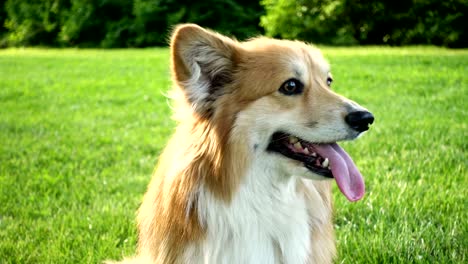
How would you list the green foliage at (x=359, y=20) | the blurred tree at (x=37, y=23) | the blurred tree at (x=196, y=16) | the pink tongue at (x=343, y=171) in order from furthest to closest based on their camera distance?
the blurred tree at (x=37, y=23), the blurred tree at (x=196, y=16), the green foliage at (x=359, y=20), the pink tongue at (x=343, y=171)

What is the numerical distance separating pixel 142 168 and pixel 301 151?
3200 millimetres

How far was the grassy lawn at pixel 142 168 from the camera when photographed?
3756mm

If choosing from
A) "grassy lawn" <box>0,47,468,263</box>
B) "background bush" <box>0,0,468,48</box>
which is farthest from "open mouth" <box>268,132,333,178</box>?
"background bush" <box>0,0,468,48</box>

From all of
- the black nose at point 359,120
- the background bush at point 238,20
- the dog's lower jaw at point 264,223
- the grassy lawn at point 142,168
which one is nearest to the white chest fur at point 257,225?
the dog's lower jaw at point 264,223

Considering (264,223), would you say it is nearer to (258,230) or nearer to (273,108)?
(258,230)

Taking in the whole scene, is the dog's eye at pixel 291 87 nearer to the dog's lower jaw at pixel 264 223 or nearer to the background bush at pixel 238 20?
the dog's lower jaw at pixel 264 223

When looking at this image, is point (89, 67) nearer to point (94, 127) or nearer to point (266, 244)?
point (94, 127)

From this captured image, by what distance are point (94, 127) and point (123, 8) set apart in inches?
912

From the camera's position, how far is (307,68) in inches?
116

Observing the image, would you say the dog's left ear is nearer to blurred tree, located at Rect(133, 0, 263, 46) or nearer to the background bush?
the background bush

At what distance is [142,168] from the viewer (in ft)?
19.2

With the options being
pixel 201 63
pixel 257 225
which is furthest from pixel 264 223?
pixel 201 63

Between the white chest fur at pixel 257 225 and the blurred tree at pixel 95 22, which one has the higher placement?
the white chest fur at pixel 257 225

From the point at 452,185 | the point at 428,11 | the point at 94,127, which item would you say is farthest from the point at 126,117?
the point at 428,11
